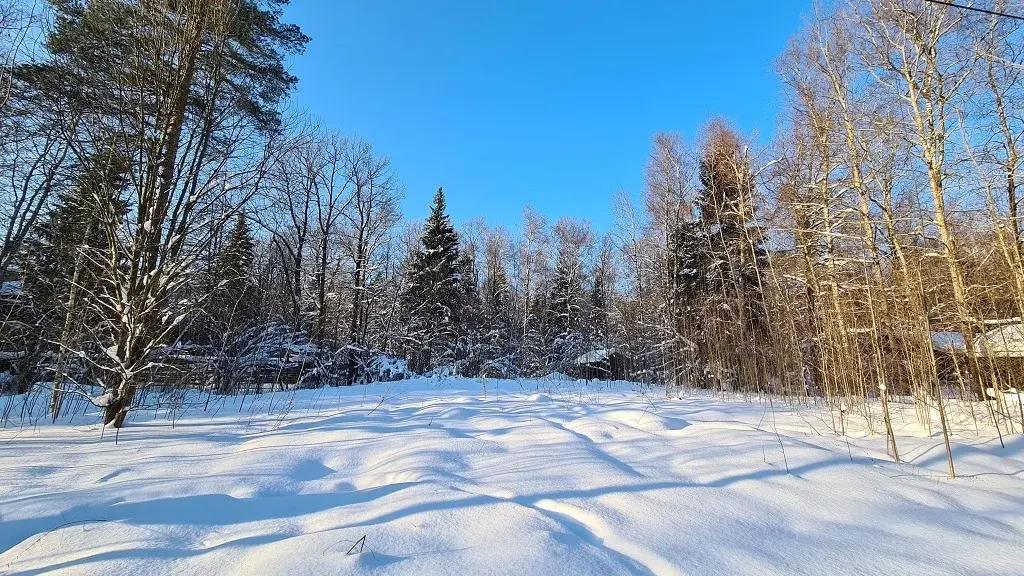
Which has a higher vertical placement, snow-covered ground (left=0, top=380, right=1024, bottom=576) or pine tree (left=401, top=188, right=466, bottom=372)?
pine tree (left=401, top=188, right=466, bottom=372)

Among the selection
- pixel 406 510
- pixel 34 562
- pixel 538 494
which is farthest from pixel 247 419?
pixel 538 494

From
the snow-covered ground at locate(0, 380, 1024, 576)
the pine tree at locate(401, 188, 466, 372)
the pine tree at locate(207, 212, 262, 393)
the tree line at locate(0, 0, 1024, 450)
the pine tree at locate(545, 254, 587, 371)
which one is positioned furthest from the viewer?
the pine tree at locate(545, 254, 587, 371)

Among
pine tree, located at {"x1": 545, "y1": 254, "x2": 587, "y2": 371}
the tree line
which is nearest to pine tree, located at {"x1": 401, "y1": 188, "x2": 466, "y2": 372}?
the tree line

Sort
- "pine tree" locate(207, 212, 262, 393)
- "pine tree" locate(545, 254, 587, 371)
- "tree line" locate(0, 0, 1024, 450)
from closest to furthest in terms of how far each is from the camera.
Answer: "tree line" locate(0, 0, 1024, 450), "pine tree" locate(207, 212, 262, 393), "pine tree" locate(545, 254, 587, 371)

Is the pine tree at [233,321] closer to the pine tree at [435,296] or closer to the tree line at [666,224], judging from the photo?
the tree line at [666,224]

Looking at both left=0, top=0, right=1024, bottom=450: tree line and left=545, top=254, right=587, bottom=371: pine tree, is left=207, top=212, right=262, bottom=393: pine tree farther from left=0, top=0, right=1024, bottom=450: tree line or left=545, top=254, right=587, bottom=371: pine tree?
left=545, top=254, right=587, bottom=371: pine tree

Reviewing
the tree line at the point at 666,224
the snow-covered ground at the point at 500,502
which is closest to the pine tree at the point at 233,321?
the tree line at the point at 666,224

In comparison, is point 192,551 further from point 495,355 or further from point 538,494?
point 495,355

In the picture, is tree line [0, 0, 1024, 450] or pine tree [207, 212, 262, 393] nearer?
tree line [0, 0, 1024, 450]

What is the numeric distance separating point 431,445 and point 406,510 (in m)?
1.10

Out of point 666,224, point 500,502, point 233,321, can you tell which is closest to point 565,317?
point 666,224

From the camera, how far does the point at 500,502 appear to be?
1885mm

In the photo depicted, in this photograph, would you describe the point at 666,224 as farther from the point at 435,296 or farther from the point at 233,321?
the point at 233,321

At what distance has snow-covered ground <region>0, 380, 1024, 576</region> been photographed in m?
1.44
